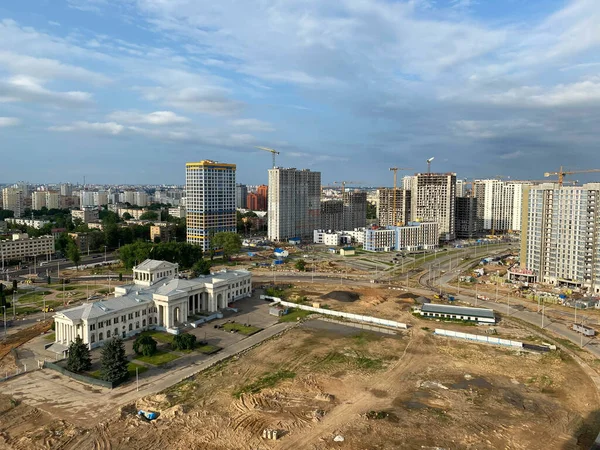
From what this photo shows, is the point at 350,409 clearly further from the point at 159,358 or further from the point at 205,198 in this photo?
the point at 205,198

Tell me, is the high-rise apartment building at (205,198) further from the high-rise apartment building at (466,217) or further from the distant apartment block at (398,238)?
the high-rise apartment building at (466,217)

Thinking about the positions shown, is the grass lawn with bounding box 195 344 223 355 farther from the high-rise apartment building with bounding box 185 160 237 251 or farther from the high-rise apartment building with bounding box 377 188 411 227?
the high-rise apartment building with bounding box 377 188 411 227

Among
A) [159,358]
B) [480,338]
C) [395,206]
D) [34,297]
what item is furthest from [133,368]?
[395,206]

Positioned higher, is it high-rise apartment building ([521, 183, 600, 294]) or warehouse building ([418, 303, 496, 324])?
high-rise apartment building ([521, 183, 600, 294])

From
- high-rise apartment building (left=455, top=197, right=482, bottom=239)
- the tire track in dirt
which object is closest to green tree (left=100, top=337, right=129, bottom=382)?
the tire track in dirt

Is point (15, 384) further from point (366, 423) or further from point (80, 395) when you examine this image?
point (366, 423)

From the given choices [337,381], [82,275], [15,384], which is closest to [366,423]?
Result: [337,381]

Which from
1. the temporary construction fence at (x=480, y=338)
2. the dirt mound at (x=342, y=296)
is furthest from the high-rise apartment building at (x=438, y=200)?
the temporary construction fence at (x=480, y=338)
